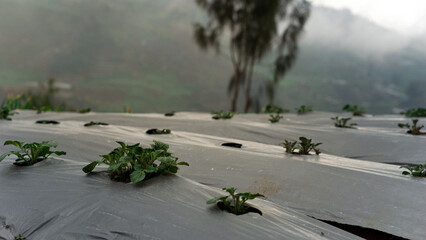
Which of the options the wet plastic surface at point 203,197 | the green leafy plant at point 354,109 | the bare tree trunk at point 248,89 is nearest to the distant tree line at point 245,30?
the bare tree trunk at point 248,89

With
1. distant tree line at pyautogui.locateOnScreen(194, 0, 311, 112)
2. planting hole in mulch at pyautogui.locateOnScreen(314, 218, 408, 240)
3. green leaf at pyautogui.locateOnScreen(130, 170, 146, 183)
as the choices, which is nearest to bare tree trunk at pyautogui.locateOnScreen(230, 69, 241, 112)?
distant tree line at pyautogui.locateOnScreen(194, 0, 311, 112)

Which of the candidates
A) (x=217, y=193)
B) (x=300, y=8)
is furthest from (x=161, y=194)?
(x=300, y=8)

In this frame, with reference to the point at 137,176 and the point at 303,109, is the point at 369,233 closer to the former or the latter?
the point at 137,176

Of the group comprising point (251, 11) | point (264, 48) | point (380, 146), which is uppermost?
point (251, 11)

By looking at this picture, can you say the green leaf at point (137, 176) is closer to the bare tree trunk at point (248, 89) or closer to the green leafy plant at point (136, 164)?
the green leafy plant at point (136, 164)

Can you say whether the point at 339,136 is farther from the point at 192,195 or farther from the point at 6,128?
the point at 6,128

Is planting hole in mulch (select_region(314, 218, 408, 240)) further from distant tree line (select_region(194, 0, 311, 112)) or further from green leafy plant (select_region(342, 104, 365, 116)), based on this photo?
distant tree line (select_region(194, 0, 311, 112))

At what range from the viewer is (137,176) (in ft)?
3.53

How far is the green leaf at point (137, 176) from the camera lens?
106 cm

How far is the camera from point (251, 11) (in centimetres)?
909

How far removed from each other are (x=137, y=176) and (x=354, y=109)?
4707 millimetres

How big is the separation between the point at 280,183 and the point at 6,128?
6.75 ft

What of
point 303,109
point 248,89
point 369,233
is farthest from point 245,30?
point 369,233

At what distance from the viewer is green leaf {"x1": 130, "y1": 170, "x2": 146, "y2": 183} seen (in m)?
1.06
